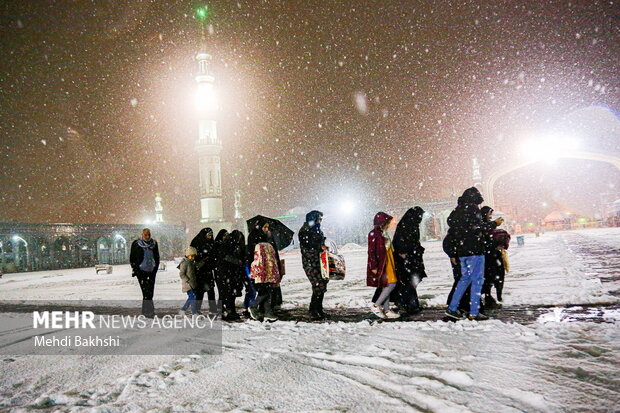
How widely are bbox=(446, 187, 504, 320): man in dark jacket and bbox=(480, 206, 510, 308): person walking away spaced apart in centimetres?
69

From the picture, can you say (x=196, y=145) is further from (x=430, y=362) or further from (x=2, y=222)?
(x=430, y=362)

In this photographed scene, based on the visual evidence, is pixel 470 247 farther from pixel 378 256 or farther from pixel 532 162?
pixel 532 162

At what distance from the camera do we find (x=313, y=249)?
641 cm

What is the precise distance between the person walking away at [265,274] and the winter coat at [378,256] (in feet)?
4.88

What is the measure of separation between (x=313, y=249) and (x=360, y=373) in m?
2.92

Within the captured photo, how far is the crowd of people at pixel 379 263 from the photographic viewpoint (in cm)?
557

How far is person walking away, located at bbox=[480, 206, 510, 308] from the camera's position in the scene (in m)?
6.29

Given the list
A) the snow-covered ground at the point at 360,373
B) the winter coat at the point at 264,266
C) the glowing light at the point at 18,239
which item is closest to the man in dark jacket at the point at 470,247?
the snow-covered ground at the point at 360,373

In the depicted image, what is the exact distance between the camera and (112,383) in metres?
3.74

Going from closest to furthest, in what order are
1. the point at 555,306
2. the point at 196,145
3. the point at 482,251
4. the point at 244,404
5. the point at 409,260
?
1. the point at 244,404
2. the point at 482,251
3. the point at 555,306
4. the point at 409,260
5. the point at 196,145

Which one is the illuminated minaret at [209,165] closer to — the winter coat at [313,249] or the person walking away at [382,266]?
the winter coat at [313,249]

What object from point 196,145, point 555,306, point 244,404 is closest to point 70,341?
point 244,404

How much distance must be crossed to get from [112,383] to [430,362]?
9.68 ft

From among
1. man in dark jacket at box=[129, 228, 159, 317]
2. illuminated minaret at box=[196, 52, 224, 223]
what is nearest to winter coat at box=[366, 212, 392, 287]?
man in dark jacket at box=[129, 228, 159, 317]
